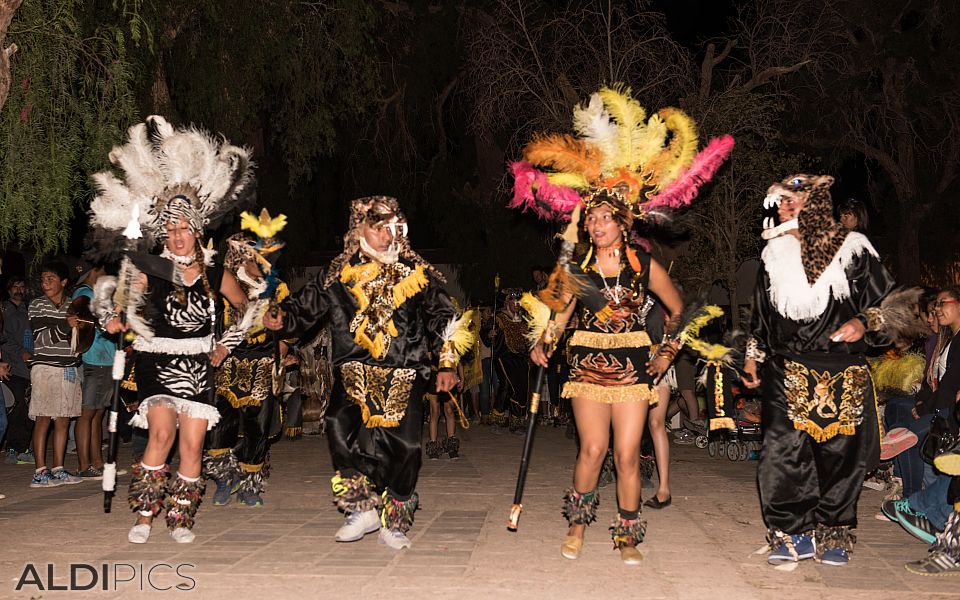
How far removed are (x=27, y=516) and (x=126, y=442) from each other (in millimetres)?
5466

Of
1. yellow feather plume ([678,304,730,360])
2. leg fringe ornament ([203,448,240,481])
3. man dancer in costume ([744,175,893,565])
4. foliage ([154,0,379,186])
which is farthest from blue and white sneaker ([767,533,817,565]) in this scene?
foliage ([154,0,379,186])

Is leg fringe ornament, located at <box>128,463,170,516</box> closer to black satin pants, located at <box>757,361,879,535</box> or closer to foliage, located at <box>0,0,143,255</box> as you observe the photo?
foliage, located at <box>0,0,143,255</box>

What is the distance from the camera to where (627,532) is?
5629 mm

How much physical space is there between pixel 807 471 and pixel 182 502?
13.1 feet

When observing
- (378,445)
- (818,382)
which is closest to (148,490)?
(378,445)

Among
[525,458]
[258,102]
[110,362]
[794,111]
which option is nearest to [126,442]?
[110,362]

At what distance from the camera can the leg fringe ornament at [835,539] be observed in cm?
554

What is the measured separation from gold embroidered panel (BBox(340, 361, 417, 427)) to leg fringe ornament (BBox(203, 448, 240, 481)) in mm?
1806

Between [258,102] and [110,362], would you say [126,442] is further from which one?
→ [258,102]

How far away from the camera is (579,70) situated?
14.0 meters

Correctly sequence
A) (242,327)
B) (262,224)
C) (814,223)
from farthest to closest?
(262,224), (242,327), (814,223)

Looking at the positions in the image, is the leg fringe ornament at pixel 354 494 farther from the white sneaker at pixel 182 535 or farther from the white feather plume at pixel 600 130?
the white feather plume at pixel 600 130

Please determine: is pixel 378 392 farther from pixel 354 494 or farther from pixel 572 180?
pixel 572 180

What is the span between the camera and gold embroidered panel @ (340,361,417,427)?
19.8 feet
